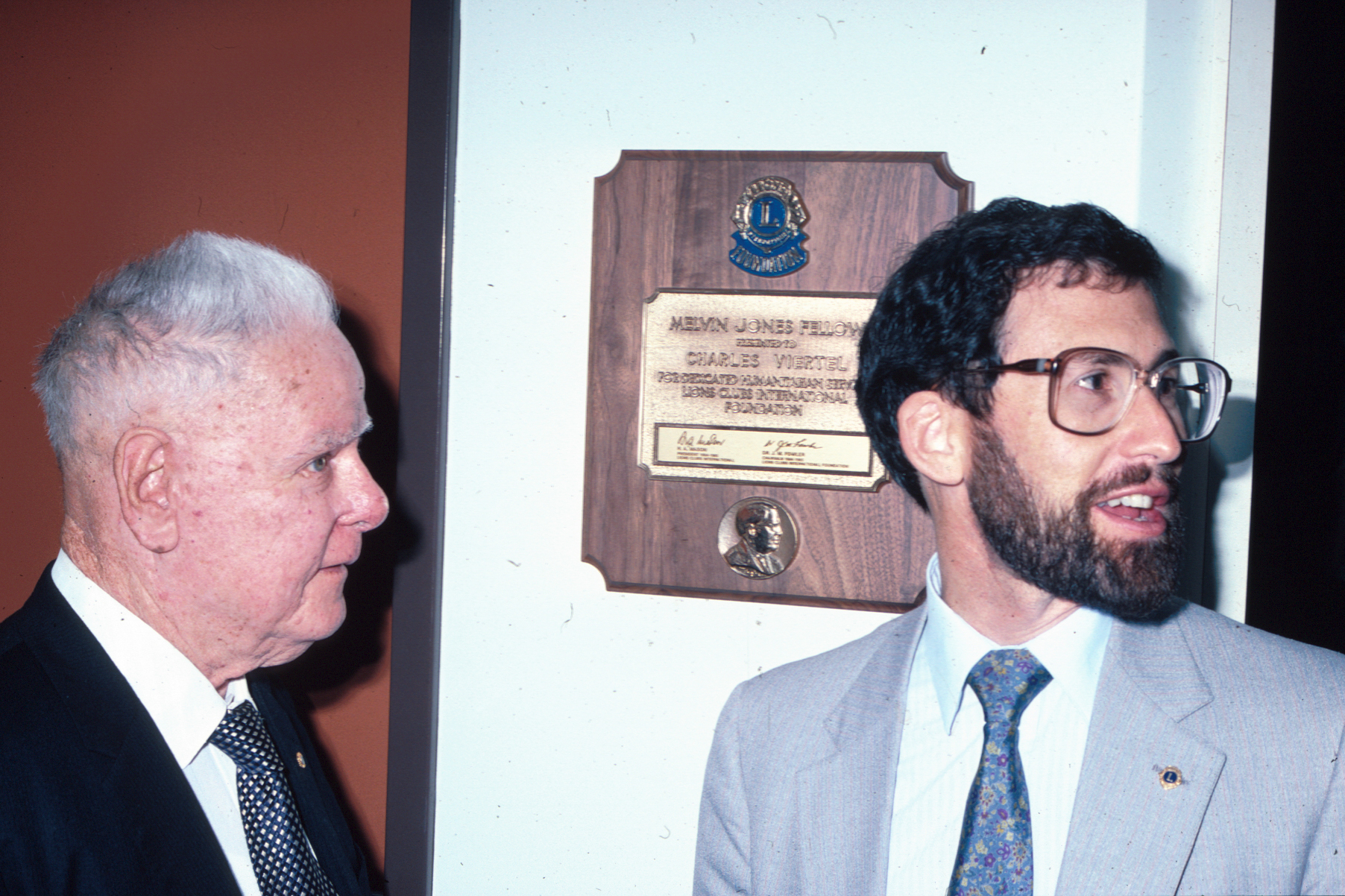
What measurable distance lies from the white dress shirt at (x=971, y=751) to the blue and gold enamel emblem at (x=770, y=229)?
0.77 metres

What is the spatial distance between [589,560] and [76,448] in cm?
91

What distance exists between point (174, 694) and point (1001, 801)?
1.04 meters

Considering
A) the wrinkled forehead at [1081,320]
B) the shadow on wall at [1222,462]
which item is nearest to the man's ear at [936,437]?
the wrinkled forehead at [1081,320]

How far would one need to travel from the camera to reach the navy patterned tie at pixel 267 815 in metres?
1.10

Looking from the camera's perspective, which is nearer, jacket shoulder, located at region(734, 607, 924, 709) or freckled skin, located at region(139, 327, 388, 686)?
freckled skin, located at region(139, 327, 388, 686)

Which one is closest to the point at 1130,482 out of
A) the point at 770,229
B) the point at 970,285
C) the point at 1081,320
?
the point at 1081,320

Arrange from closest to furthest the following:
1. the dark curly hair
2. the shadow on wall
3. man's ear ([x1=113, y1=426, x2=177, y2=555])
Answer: man's ear ([x1=113, y1=426, x2=177, y2=555])
the dark curly hair
the shadow on wall

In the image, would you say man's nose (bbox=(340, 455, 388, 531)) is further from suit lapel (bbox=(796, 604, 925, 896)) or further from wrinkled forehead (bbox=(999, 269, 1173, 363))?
wrinkled forehead (bbox=(999, 269, 1173, 363))

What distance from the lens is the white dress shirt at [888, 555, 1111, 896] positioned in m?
1.06

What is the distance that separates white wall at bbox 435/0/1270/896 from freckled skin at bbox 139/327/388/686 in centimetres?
60

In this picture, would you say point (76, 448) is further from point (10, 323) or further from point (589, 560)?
point (10, 323)
